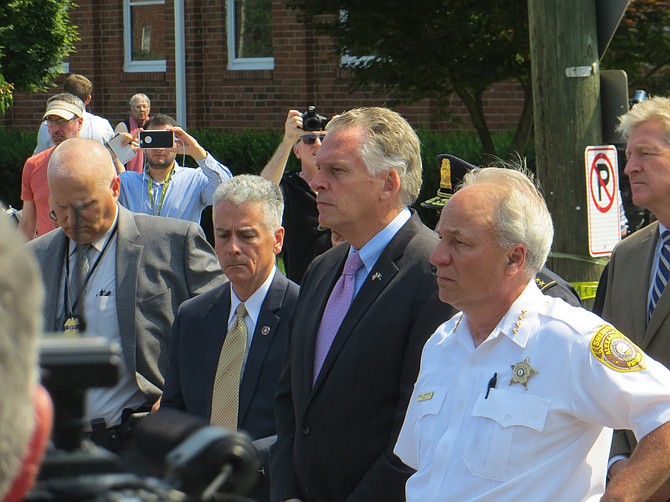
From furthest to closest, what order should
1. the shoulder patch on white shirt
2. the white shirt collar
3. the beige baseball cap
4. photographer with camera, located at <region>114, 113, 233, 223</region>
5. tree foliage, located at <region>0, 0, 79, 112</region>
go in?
1. tree foliage, located at <region>0, 0, 79, 112</region>
2. the beige baseball cap
3. photographer with camera, located at <region>114, 113, 233, 223</region>
4. the white shirt collar
5. the shoulder patch on white shirt

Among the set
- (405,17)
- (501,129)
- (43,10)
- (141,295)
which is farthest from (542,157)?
(43,10)

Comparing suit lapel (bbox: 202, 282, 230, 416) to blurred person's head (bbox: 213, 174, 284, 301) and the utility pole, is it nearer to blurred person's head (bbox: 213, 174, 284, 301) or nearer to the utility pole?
blurred person's head (bbox: 213, 174, 284, 301)

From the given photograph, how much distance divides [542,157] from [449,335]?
7.06 feet

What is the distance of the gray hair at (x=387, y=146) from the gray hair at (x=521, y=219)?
2.32 feet

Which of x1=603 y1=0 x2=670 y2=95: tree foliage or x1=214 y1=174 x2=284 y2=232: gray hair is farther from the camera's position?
x1=603 y1=0 x2=670 y2=95: tree foliage

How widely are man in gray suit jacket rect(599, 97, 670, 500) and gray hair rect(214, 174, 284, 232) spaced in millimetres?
1395

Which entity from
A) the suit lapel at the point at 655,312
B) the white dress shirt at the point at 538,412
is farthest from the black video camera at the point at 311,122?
the white dress shirt at the point at 538,412

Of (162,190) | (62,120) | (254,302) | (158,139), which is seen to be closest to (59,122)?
(62,120)

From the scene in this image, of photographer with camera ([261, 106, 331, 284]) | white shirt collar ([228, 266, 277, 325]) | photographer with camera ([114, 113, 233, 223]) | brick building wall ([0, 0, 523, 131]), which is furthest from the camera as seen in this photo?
brick building wall ([0, 0, 523, 131])

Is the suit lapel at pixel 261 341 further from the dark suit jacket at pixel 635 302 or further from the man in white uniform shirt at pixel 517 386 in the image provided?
the dark suit jacket at pixel 635 302

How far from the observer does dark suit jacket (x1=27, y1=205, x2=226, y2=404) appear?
4863mm

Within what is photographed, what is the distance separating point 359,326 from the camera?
12.9 feet

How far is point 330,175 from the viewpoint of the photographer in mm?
4199

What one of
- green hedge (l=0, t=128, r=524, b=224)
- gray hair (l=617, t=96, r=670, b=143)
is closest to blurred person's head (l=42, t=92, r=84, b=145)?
green hedge (l=0, t=128, r=524, b=224)
